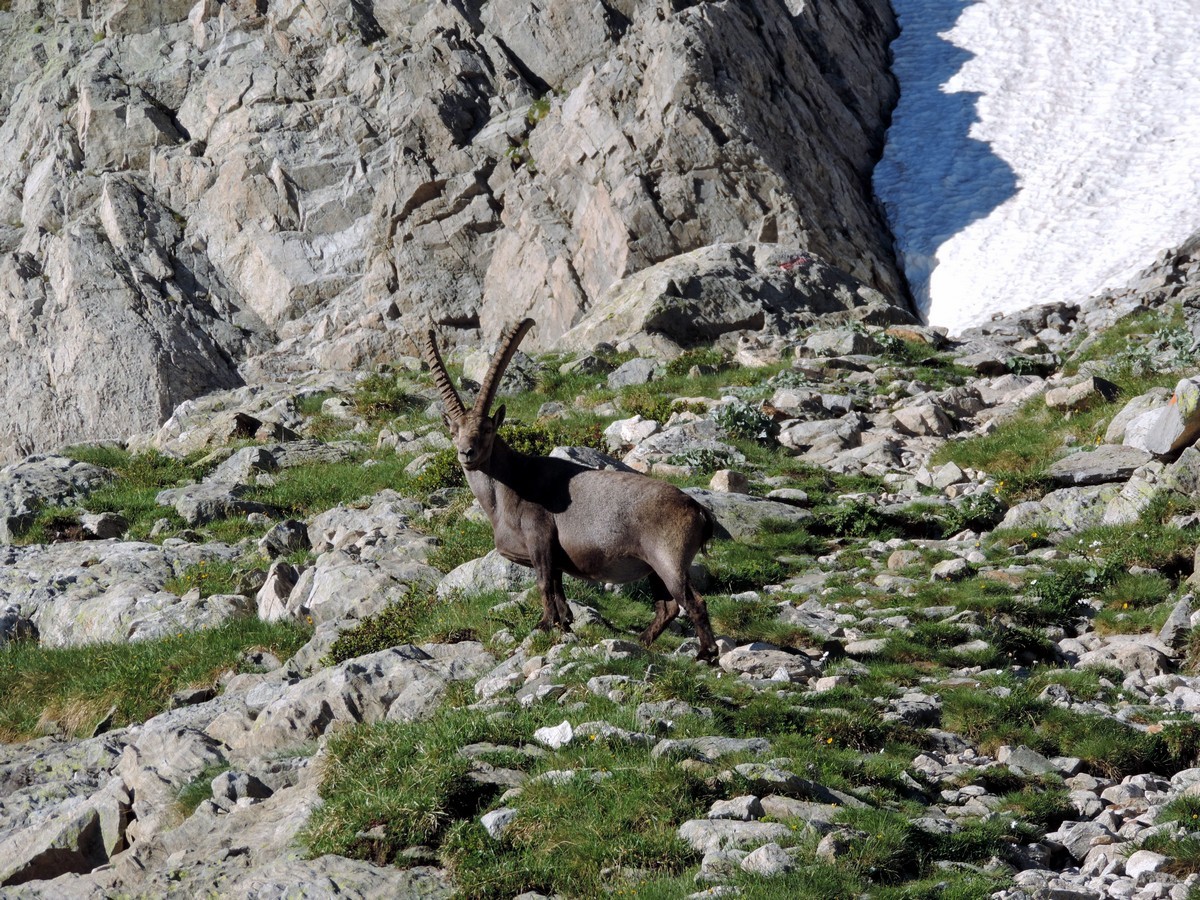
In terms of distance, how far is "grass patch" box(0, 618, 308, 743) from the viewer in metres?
13.2

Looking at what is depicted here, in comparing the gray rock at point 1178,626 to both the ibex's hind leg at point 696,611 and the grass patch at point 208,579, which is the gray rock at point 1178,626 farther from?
the grass patch at point 208,579

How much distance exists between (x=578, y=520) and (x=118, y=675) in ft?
20.0

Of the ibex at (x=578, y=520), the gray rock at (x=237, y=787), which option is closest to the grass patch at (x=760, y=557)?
the ibex at (x=578, y=520)

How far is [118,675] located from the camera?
13516 millimetres

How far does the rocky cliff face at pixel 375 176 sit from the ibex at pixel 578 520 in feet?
62.5

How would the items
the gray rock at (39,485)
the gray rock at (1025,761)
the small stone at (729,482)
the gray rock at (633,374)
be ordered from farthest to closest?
the gray rock at (633,374)
the gray rock at (39,485)
the small stone at (729,482)
the gray rock at (1025,761)

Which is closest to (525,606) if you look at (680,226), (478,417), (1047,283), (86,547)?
(478,417)

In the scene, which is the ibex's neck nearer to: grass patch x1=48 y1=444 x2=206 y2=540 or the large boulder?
grass patch x1=48 y1=444 x2=206 y2=540

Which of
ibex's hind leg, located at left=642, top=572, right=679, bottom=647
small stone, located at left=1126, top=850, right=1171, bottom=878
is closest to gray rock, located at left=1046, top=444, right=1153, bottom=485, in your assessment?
ibex's hind leg, located at left=642, top=572, right=679, bottom=647

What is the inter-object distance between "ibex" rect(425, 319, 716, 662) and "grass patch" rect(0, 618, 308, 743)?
3.63 meters

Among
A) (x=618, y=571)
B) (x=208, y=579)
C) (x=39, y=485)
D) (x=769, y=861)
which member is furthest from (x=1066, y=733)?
(x=39, y=485)

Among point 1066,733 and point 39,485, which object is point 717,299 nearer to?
point 39,485

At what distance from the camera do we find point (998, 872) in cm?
678

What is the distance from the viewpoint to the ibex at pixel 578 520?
10711 millimetres
